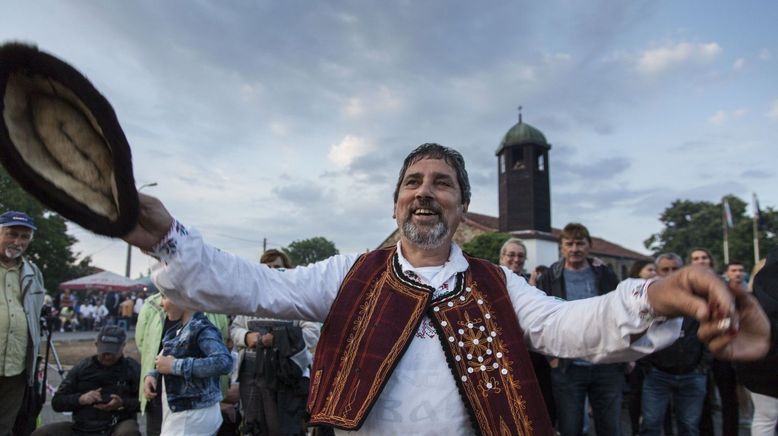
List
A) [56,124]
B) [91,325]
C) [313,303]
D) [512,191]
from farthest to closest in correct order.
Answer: [512,191], [91,325], [313,303], [56,124]

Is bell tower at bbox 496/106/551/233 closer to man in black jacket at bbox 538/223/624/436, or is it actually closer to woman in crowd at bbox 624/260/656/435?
woman in crowd at bbox 624/260/656/435

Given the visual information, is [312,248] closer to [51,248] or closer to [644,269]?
[51,248]

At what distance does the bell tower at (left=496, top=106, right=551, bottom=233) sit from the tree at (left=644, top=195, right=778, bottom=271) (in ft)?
71.4

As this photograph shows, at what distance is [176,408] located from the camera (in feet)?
14.1

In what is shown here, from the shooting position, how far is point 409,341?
2115mm

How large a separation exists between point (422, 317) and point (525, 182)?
4279 cm

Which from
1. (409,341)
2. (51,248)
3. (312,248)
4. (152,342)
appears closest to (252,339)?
(152,342)

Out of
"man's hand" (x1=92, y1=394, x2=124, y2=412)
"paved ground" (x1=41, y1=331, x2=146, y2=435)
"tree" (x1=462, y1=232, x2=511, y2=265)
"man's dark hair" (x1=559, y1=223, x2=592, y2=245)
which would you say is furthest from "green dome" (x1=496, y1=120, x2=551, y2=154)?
"man's hand" (x1=92, y1=394, x2=124, y2=412)

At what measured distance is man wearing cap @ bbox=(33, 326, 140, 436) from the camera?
5051 mm

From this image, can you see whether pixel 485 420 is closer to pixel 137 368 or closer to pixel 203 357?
pixel 203 357

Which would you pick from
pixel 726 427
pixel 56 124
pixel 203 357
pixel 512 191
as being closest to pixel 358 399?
pixel 56 124

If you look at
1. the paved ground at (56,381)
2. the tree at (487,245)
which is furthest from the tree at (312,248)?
the paved ground at (56,381)

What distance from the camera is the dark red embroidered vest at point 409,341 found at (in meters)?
2.02

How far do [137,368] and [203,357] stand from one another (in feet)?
5.05
